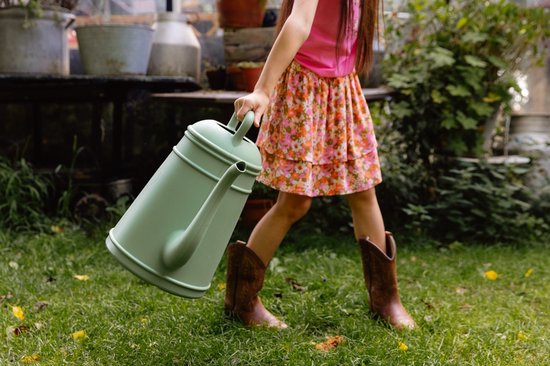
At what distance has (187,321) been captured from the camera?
2.23 meters

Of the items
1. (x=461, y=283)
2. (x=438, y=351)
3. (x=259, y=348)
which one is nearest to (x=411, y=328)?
(x=438, y=351)

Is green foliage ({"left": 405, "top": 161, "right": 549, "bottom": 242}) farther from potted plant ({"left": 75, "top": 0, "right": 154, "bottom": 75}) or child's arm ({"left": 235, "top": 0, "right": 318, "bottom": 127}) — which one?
child's arm ({"left": 235, "top": 0, "right": 318, "bottom": 127})

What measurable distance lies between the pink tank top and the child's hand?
39 centimetres

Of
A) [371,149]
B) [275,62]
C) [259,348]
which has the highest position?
[275,62]

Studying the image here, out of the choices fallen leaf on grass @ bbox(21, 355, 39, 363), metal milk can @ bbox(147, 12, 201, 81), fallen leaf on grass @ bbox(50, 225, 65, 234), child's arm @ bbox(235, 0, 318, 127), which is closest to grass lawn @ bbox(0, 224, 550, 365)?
fallen leaf on grass @ bbox(21, 355, 39, 363)

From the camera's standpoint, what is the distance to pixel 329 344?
2062 mm

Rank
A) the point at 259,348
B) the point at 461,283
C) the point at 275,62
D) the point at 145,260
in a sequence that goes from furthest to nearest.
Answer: the point at 461,283, the point at 259,348, the point at 275,62, the point at 145,260

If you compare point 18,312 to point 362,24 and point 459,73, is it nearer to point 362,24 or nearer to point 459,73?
point 362,24

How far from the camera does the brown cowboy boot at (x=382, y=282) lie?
2241 mm

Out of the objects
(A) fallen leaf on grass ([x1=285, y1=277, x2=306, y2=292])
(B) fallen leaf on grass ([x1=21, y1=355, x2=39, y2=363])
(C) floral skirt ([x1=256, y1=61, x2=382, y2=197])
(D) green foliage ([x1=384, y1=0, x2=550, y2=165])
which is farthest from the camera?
(D) green foliage ([x1=384, y1=0, x2=550, y2=165])

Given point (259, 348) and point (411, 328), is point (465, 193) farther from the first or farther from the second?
point (259, 348)

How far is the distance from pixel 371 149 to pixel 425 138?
1.95 meters

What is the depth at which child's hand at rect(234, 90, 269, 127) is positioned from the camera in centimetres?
179

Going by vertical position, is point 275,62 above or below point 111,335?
above
